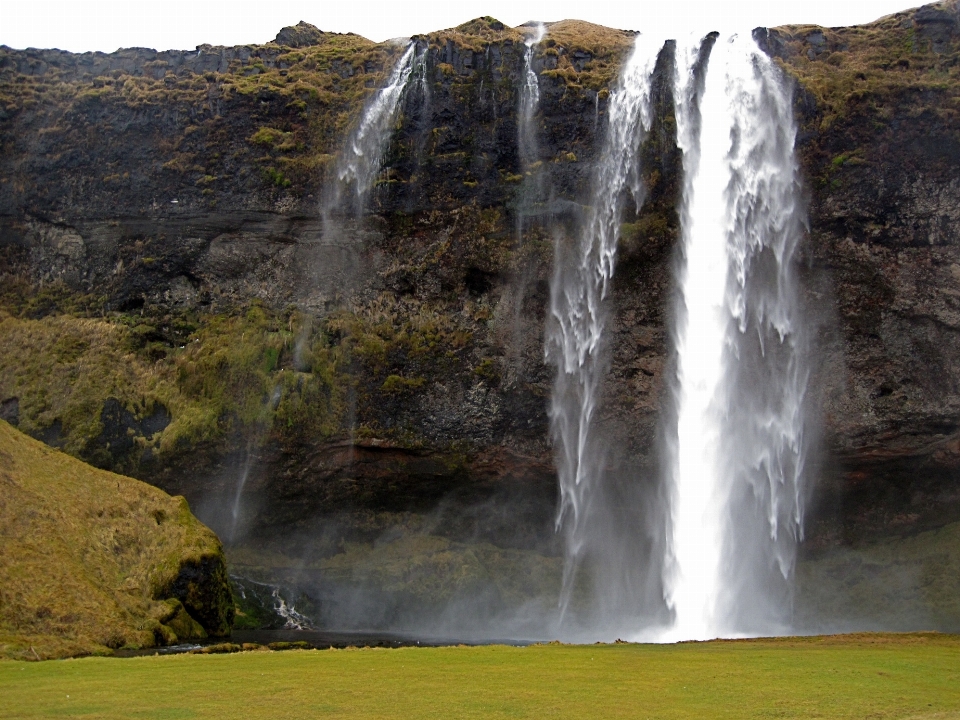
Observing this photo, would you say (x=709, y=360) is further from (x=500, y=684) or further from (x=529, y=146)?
(x=500, y=684)

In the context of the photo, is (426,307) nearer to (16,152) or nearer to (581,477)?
(581,477)

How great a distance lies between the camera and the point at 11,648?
24.1 m

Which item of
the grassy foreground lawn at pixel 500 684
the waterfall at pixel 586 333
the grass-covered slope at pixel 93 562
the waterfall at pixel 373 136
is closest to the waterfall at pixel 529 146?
the waterfall at pixel 586 333

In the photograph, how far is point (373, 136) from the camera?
45594mm

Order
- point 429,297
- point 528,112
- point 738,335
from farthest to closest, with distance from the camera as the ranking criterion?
1. point 429,297
2. point 528,112
3. point 738,335

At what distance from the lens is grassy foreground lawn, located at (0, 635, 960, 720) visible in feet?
51.4

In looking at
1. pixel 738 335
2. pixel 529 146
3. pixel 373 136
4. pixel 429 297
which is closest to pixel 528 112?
pixel 529 146

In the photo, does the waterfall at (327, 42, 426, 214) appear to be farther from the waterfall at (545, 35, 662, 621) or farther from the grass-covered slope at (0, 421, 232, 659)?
the grass-covered slope at (0, 421, 232, 659)

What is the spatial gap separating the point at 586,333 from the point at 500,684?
26.2m

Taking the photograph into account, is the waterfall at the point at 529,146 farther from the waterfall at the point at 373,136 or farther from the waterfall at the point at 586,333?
the waterfall at the point at 373,136

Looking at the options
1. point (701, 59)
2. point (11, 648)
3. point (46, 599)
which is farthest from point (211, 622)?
point (701, 59)

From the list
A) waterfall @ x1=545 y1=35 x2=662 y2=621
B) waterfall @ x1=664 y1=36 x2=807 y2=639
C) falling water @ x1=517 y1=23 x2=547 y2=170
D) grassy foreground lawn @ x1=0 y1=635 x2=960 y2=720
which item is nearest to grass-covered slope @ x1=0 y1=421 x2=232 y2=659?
grassy foreground lawn @ x1=0 y1=635 x2=960 y2=720

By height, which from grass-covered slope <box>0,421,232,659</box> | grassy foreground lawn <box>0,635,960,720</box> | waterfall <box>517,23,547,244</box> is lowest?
grass-covered slope <box>0,421,232,659</box>

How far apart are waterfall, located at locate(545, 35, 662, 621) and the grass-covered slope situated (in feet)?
49.6
